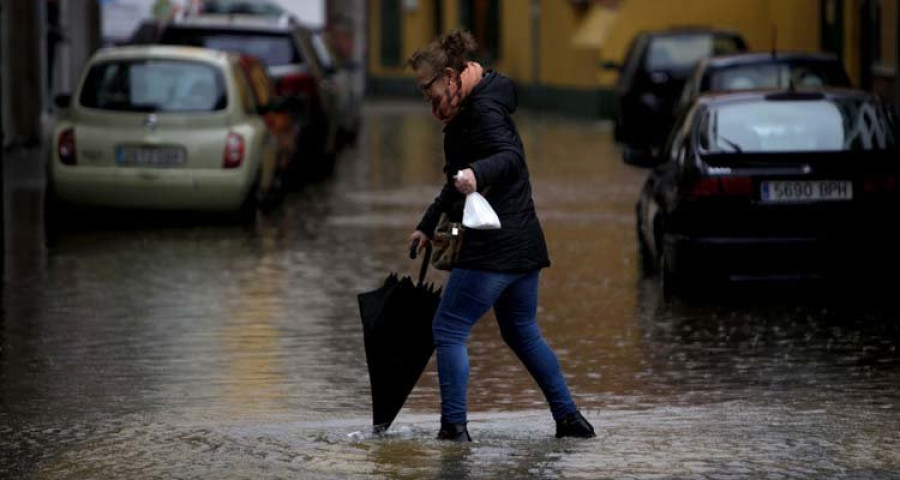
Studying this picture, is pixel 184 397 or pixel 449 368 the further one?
pixel 184 397

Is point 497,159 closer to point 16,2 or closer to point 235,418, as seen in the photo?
point 235,418

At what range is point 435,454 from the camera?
27.1 feet

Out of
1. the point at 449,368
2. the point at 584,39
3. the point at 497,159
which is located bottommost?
the point at 584,39

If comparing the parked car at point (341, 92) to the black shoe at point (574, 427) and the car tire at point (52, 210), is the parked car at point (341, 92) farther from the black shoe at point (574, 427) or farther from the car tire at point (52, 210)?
the black shoe at point (574, 427)

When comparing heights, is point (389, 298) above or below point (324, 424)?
above

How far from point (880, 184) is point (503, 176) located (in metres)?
5.61

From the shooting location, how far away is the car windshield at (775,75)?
2139cm

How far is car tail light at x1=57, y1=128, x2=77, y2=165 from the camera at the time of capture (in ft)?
61.9

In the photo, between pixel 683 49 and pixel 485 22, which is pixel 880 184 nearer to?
pixel 683 49

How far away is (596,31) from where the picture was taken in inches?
1571

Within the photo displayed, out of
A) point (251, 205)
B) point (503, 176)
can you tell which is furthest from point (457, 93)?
point (251, 205)

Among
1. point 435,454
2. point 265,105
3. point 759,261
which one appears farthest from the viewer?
point 265,105

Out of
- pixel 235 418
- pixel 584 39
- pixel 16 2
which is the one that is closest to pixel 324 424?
pixel 235 418

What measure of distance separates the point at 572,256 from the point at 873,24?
528 inches
